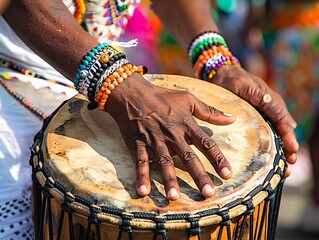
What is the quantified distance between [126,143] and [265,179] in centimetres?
33

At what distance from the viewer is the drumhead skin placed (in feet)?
4.82

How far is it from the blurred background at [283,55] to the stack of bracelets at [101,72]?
1733 mm

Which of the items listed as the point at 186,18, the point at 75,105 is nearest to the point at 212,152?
the point at 75,105

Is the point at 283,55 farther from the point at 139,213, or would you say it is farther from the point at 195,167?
the point at 139,213

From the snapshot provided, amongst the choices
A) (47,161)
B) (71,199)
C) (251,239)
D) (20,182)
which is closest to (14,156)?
(20,182)

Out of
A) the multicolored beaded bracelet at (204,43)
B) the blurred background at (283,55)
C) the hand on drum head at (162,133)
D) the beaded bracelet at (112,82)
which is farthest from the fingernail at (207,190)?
the blurred background at (283,55)

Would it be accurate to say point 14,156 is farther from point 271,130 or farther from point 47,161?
point 271,130

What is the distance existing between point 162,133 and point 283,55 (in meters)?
2.06

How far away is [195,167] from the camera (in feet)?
4.91

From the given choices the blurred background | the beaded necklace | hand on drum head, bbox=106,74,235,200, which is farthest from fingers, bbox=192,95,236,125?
the blurred background

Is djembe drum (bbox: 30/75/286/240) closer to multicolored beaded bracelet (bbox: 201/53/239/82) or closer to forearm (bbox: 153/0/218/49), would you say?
multicolored beaded bracelet (bbox: 201/53/239/82)

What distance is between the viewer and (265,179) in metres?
1.58

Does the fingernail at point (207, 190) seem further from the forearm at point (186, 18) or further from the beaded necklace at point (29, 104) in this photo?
the forearm at point (186, 18)

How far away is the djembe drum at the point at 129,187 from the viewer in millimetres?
1455
